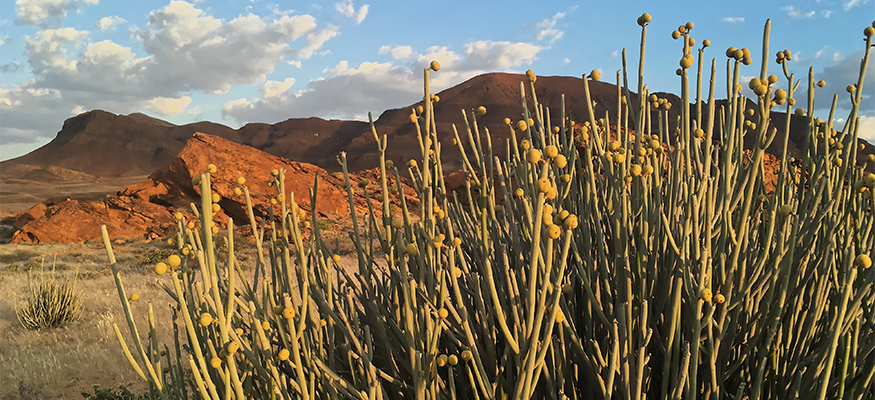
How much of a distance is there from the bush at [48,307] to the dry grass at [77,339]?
0.36ft

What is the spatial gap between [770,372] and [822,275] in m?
0.25

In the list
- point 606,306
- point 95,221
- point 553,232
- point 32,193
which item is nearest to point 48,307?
point 606,306

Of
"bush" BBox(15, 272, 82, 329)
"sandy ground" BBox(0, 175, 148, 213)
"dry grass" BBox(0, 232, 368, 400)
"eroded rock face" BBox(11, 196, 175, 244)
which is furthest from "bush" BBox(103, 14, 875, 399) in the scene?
"sandy ground" BBox(0, 175, 148, 213)

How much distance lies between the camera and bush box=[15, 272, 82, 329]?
5.40 m

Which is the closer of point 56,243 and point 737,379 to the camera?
point 737,379

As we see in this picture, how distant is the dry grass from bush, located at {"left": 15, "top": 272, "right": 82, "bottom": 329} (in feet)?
0.36

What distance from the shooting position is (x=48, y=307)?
544 centimetres

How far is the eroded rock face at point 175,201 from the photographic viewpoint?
448 inches

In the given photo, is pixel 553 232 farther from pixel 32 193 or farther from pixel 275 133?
pixel 275 133

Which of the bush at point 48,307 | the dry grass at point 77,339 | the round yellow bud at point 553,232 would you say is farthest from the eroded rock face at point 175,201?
the round yellow bud at point 553,232

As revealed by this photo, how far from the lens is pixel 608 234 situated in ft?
4.99

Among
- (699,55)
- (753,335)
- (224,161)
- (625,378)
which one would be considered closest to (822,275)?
(753,335)

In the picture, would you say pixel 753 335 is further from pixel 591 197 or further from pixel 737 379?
pixel 591 197

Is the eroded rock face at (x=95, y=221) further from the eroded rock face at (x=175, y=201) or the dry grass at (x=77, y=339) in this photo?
the dry grass at (x=77, y=339)
